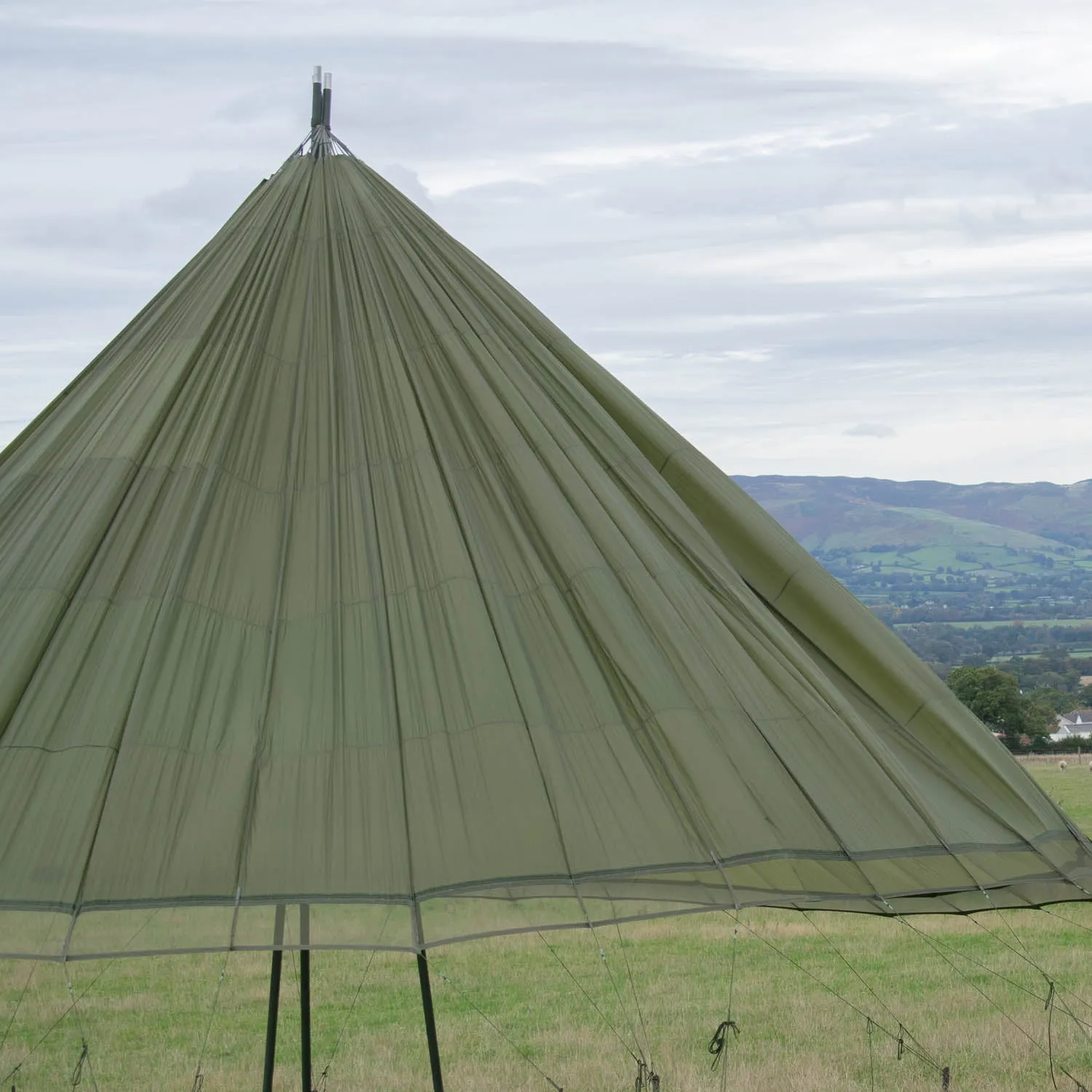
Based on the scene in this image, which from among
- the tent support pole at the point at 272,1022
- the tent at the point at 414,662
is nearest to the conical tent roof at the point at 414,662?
the tent at the point at 414,662

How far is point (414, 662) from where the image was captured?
557 centimetres

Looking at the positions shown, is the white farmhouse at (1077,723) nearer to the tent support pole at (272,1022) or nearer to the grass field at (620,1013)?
the grass field at (620,1013)

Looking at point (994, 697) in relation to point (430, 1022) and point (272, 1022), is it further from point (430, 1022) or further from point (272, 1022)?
point (430, 1022)

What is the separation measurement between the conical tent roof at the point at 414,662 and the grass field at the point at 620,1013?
4944 millimetres

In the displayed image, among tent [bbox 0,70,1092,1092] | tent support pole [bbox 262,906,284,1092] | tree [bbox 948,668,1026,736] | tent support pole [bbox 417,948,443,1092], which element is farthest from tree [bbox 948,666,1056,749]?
tent [bbox 0,70,1092,1092]

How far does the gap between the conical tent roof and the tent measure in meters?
0.02

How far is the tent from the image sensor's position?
16.3 feet

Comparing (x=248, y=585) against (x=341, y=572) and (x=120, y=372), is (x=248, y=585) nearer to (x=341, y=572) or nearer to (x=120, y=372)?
(x=341, y=572)

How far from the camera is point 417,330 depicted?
694 centimetres

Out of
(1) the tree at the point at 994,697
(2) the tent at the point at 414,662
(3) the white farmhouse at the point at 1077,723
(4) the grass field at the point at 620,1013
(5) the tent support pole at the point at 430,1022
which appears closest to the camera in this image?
(2) the tent at the point at 414,662

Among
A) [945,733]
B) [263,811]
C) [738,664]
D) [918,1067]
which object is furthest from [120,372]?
[918,1067]

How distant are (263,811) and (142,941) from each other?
2.09ft

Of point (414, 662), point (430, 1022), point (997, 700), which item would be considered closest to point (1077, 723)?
point (997, 700)

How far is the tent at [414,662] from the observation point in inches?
196
